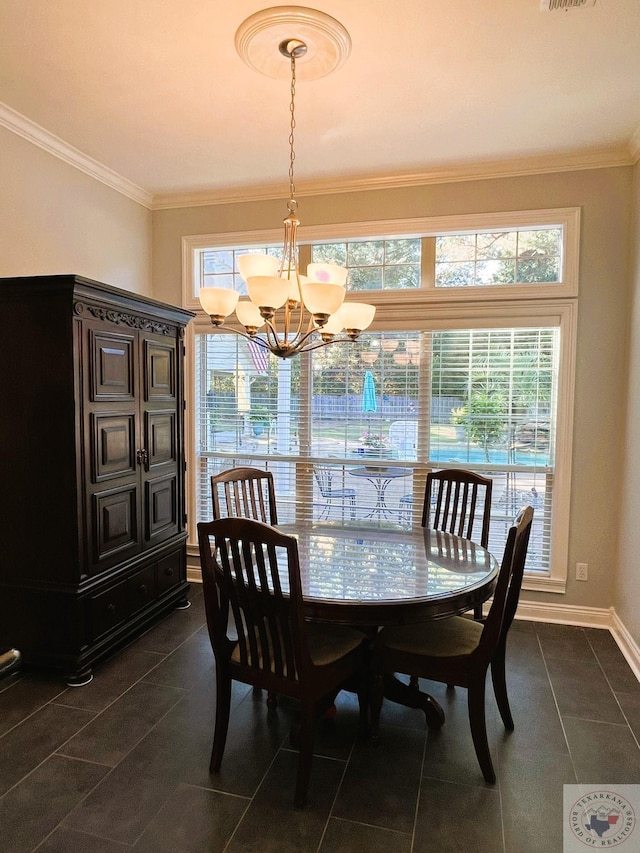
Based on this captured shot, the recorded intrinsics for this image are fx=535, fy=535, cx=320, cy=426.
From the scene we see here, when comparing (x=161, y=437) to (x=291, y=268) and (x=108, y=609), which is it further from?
(x=291, y=268)

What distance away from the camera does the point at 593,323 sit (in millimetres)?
3412

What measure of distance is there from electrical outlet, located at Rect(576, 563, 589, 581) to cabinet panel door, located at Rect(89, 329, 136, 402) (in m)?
3.05

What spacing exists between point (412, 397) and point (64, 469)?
2274 mm

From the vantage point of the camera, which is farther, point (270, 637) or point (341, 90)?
point (341, 90)

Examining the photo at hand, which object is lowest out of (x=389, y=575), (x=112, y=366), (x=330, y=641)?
(x=330, y=641)

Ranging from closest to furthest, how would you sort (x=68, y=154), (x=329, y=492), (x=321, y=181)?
1. (x=68, y=154)
2. (x=321, y=181)
3. (x=329, y=492)

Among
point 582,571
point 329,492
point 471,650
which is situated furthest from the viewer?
point 329,492

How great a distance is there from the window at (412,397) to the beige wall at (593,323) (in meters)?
0.10

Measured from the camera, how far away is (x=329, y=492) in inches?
158

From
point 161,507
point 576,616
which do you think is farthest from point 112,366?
point 576,616

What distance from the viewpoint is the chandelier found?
210 cm

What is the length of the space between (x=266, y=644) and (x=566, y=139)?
10.6 ft

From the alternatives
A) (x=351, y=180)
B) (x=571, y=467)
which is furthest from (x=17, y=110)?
(x=571, y=467)

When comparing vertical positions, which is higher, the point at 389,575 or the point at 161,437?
the point at 161,437
